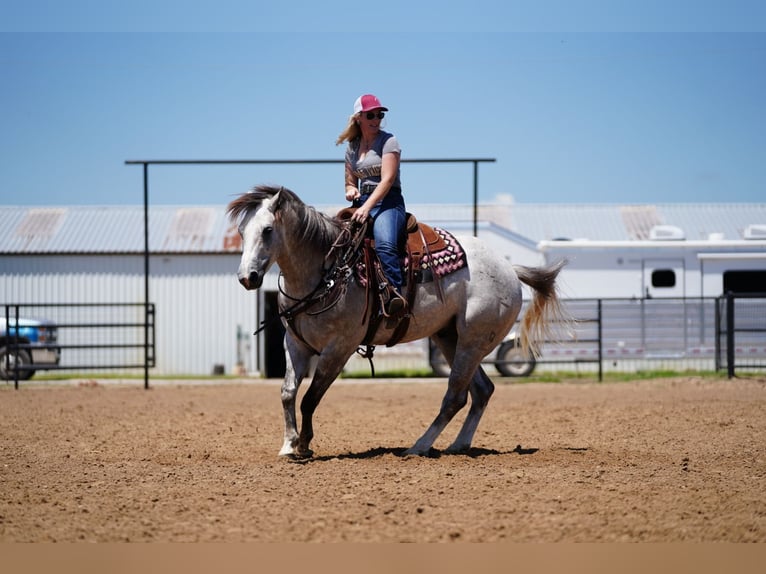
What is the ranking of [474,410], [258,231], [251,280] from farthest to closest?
[474,410] → [258,231] → [251,280]

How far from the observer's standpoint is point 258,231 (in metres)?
6.24

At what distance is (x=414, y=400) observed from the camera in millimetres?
13430

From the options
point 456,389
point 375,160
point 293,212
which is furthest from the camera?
point 456,389

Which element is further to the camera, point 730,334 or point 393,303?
point 730,334

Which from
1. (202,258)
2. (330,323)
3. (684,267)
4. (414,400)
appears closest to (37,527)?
(330,323)

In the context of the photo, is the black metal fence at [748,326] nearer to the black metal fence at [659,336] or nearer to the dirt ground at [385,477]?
the black metal fence at [659,336]

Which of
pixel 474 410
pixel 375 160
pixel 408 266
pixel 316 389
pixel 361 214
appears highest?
pixel 375 160

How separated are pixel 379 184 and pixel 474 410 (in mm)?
2088

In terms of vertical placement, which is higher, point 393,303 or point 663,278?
point 663,278

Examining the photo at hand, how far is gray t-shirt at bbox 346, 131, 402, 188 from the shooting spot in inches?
267

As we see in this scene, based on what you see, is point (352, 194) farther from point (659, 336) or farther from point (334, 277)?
point (659, 336)

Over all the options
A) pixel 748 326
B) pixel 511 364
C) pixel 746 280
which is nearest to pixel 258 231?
pixel 511 364

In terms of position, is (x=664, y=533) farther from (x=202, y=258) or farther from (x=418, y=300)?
(x=202, y=258)

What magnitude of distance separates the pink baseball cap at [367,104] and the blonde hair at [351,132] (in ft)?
0.31
